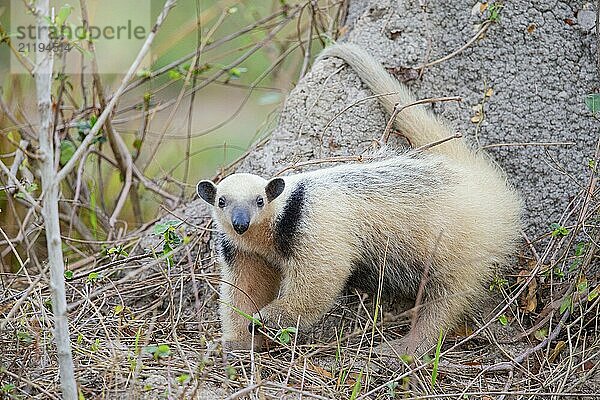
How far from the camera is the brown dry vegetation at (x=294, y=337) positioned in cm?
361

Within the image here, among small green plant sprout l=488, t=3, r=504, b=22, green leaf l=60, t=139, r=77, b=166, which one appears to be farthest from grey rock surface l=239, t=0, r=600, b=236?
green leaf l=60, t=139, r=77, b=166

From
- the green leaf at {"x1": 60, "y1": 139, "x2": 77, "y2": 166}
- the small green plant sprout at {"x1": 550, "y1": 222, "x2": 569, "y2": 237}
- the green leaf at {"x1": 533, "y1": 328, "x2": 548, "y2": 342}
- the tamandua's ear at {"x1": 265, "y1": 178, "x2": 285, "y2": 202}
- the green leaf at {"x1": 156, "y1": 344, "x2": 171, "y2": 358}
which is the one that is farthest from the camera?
the green leaf at {"x1": 60, "y1": 139, "x2": 77, "y2": 166}

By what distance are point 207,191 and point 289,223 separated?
42 centimetres

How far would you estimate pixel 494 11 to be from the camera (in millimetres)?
4746

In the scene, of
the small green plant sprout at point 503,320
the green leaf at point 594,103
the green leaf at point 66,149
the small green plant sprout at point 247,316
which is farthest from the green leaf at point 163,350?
the green leaf at point 66,149

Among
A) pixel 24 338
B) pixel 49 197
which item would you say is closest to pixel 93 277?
pixel 24 338

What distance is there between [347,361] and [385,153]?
1.15 m

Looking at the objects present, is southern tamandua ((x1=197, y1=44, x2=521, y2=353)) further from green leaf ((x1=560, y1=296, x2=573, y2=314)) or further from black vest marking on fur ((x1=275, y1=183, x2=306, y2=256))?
green leaf ((x1=560, y1=296, x2=573, y2=314))

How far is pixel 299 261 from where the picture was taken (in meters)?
4.01

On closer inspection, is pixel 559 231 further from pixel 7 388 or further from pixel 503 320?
pixel 7 388

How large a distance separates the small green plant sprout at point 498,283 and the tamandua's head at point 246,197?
1194mm

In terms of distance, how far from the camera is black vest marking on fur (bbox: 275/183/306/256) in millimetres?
4023

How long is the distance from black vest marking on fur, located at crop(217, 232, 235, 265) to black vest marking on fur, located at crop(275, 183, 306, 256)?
261mm

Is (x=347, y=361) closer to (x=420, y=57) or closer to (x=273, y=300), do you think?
(x=273, y=300)
